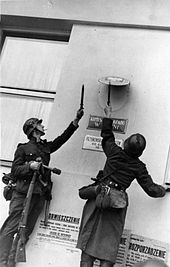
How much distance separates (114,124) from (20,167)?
3.92 feet

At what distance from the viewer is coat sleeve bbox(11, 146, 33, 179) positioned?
5316 millimetres

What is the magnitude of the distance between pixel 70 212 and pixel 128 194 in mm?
633

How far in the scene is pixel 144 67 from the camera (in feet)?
20.1

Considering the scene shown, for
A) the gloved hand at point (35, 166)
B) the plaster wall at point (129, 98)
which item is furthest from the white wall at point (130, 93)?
the gloved hand at point (35, 166)

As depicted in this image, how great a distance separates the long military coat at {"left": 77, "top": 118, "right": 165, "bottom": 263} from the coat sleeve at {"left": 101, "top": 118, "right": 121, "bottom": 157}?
12 mm

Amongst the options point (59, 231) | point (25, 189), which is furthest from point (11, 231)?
point (59, 231)

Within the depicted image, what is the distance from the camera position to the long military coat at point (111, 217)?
16.1ft

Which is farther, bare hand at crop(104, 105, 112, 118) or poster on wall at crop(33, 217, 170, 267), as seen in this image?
bare hand at crop(104, 105, 112, 118)

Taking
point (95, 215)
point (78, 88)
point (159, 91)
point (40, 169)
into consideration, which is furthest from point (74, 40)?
point (95, 215)

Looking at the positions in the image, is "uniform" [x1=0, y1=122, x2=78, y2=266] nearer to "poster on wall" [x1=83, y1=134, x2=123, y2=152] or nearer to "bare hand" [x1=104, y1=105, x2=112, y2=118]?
"poster on wall" [x1=83, y1=134, x2=123, y2=152]

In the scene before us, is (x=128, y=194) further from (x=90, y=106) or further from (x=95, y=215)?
(x=90, y=106)

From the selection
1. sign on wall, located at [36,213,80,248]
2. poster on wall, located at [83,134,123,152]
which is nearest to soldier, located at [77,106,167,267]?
sign on wall, located at [36,213,80,248]

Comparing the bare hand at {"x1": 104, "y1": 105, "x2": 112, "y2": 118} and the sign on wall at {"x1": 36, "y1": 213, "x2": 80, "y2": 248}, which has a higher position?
the bare hand at {"x1": 104, "y1": 105, "x2": 112, "y2": 118}

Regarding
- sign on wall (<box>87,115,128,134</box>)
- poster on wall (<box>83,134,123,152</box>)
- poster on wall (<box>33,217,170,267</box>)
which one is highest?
sign on wall (<box>87,115,128,134</box>)
